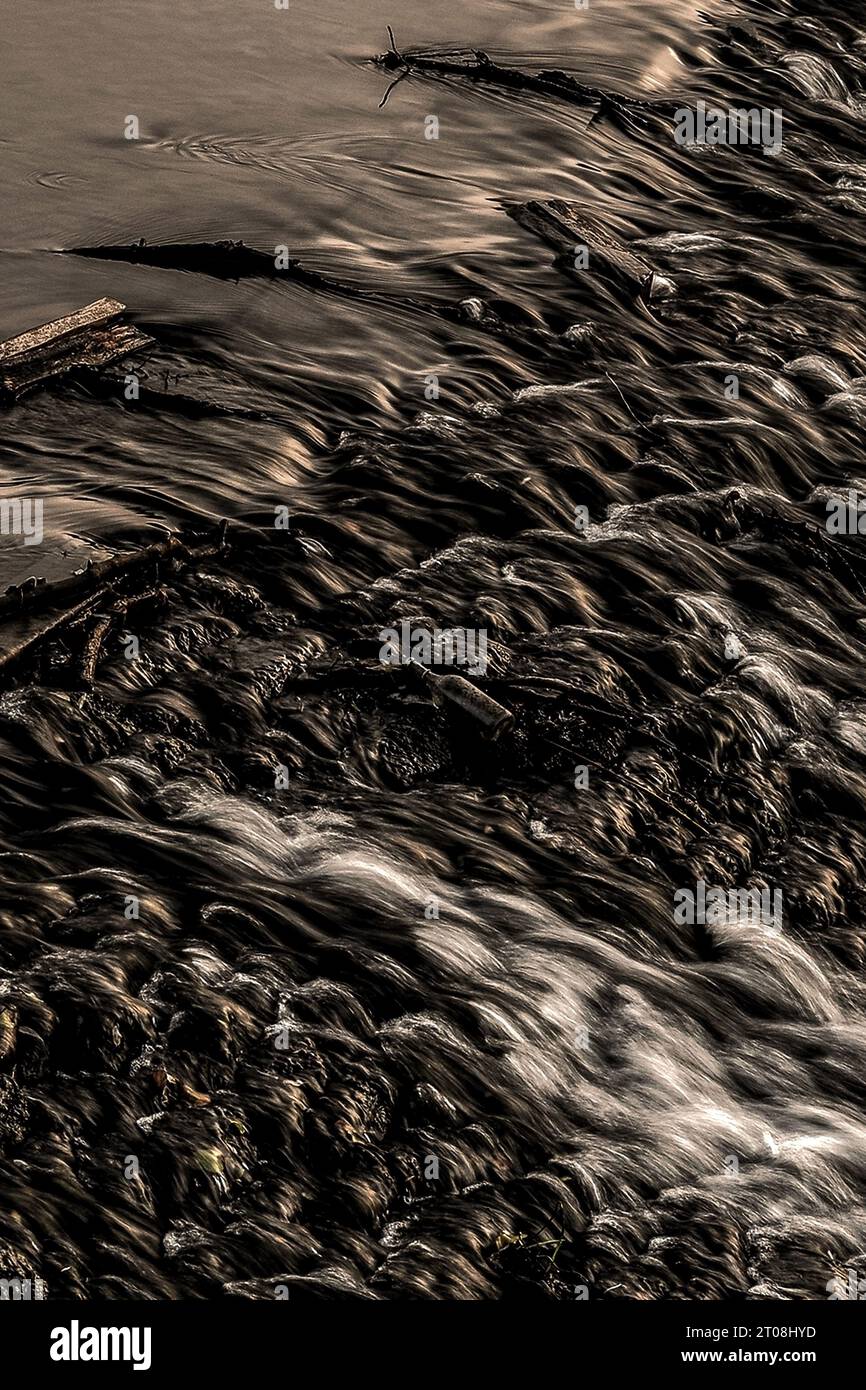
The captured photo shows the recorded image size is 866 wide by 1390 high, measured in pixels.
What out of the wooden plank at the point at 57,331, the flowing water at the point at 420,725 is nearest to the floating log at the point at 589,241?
the flowing water at the point at 420,725

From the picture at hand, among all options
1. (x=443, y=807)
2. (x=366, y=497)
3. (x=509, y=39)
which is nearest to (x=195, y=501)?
(x=366, y=497)

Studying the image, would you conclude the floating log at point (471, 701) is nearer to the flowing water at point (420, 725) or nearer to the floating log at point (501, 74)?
the flowing water at point (420, 725)

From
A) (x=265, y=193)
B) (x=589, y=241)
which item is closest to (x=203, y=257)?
(x=265, y=193)

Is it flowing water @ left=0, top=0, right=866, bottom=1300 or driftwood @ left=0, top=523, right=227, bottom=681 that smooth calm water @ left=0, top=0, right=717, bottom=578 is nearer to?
flowing water @ left=0, top=0, right=866, bottom=1300

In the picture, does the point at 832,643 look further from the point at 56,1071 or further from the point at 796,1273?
the point at 56,1071

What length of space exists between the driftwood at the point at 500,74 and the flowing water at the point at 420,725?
143 millimetres

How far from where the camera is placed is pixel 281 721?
266 inches

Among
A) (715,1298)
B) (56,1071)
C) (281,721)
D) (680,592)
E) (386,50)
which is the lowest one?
(715,1298)

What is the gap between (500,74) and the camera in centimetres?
1245

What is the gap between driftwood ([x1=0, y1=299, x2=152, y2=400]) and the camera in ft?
27.0

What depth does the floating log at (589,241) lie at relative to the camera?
1053 cm

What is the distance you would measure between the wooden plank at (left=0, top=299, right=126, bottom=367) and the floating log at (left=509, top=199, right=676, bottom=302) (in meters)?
3.14

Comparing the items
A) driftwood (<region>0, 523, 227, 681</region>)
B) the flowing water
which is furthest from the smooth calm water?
driftwood (<region>0, 523, 227, 681</region>)
